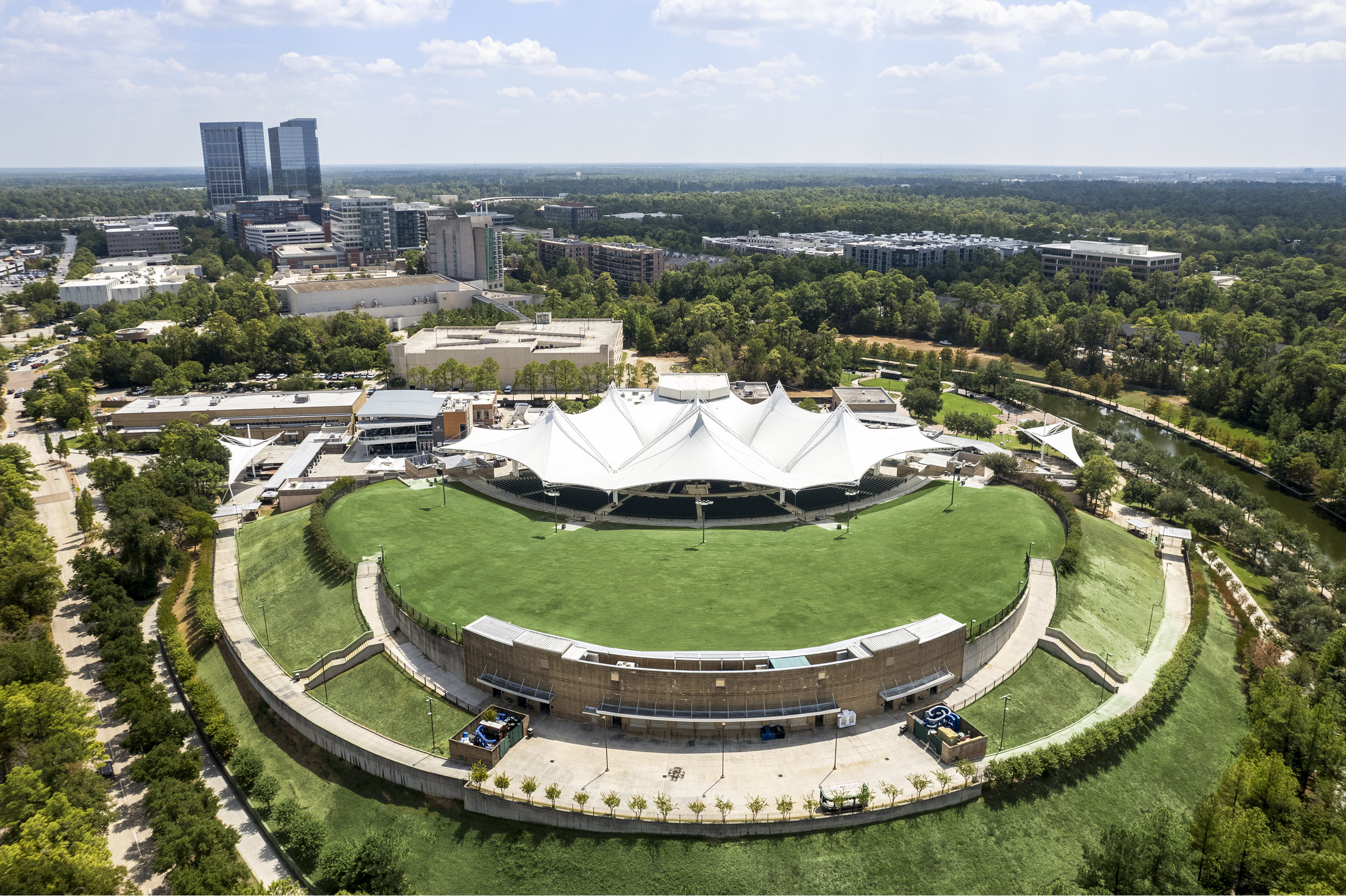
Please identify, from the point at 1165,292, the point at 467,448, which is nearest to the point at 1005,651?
the point at 467,448

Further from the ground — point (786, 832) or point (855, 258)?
point (855, 258)

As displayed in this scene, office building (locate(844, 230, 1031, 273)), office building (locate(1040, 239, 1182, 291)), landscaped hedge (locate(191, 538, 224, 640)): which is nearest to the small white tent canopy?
landscaped hedge (locate(191, 538, 224, 640))

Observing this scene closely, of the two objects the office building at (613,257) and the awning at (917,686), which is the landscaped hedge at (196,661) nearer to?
the awning at (917,686)

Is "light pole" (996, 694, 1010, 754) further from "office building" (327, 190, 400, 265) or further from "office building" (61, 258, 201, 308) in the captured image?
"office building" (327, 190, 400, 265)

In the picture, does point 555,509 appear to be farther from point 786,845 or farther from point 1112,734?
point 1112,734

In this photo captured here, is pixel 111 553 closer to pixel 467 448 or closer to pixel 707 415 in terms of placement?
pixel 467 448
